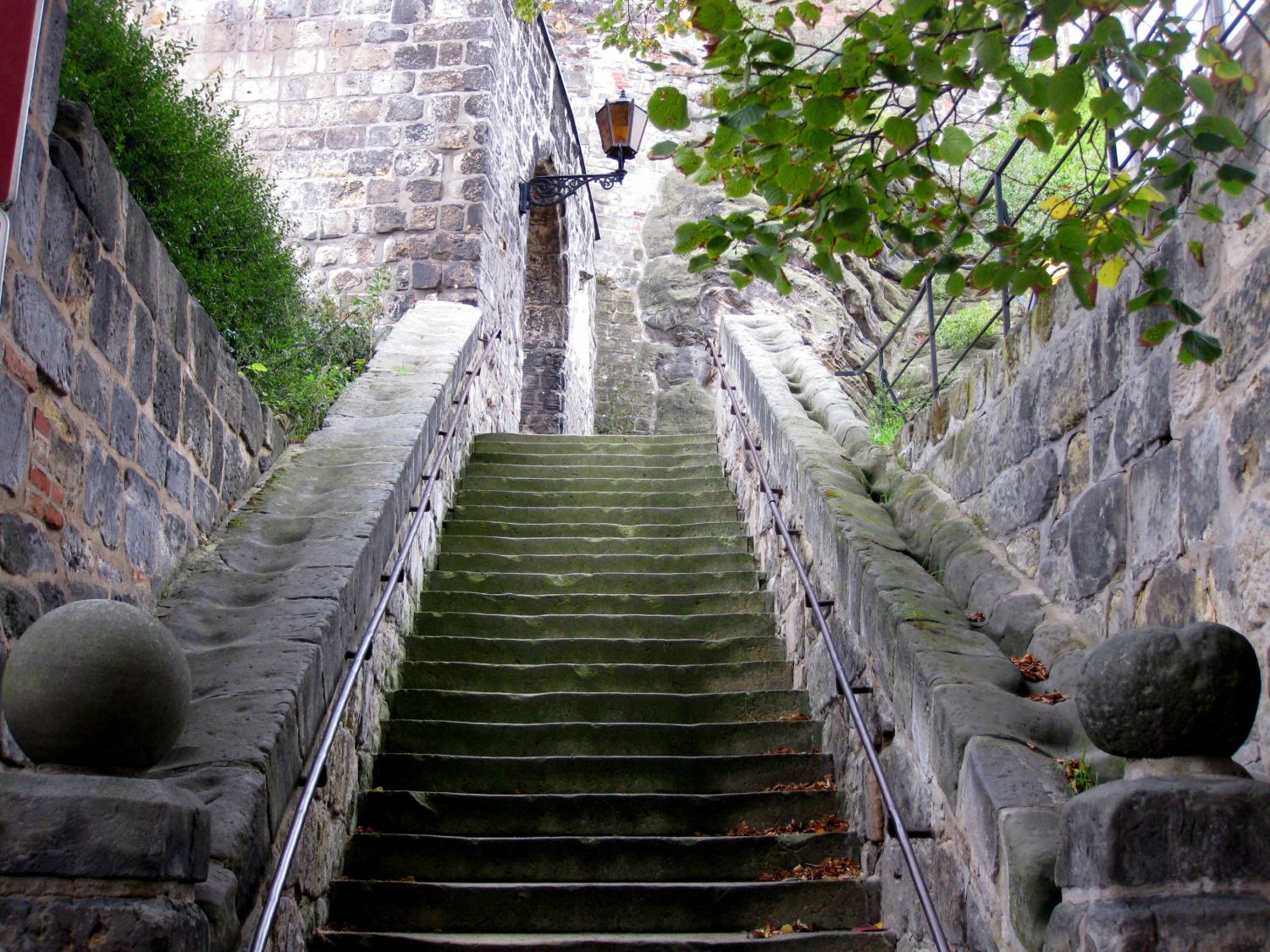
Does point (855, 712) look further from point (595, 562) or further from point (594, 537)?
point (594, 537)

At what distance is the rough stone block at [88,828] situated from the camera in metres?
1.95

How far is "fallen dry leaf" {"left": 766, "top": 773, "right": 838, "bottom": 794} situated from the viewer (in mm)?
4348

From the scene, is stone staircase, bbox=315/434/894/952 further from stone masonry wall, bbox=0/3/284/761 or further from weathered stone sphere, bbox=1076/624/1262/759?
weathered stone sphere, bbox=1076/624/1262/759

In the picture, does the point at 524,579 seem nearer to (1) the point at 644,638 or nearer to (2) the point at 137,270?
(1) the point at 644,638

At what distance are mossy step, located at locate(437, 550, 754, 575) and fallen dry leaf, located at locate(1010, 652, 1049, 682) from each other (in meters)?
2.58

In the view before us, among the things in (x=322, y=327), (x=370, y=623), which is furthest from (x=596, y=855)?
(x=322, y=327)

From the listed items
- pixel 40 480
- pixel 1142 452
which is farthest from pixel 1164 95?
pixel 40 480

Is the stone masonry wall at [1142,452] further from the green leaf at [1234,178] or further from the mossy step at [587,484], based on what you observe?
the mossy step at [587,484]

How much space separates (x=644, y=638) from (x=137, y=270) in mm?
2761

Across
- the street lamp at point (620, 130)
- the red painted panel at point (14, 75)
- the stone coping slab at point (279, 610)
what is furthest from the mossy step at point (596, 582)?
the street lamp at point (620, 130)

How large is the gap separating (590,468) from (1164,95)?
513cm

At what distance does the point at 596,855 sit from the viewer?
3.98m

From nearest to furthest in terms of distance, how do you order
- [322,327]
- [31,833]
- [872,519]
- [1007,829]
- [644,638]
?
[31,833] → [1007,829] → [872,519] → [644,638] → [322,327]

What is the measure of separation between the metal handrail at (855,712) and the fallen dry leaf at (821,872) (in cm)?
33
